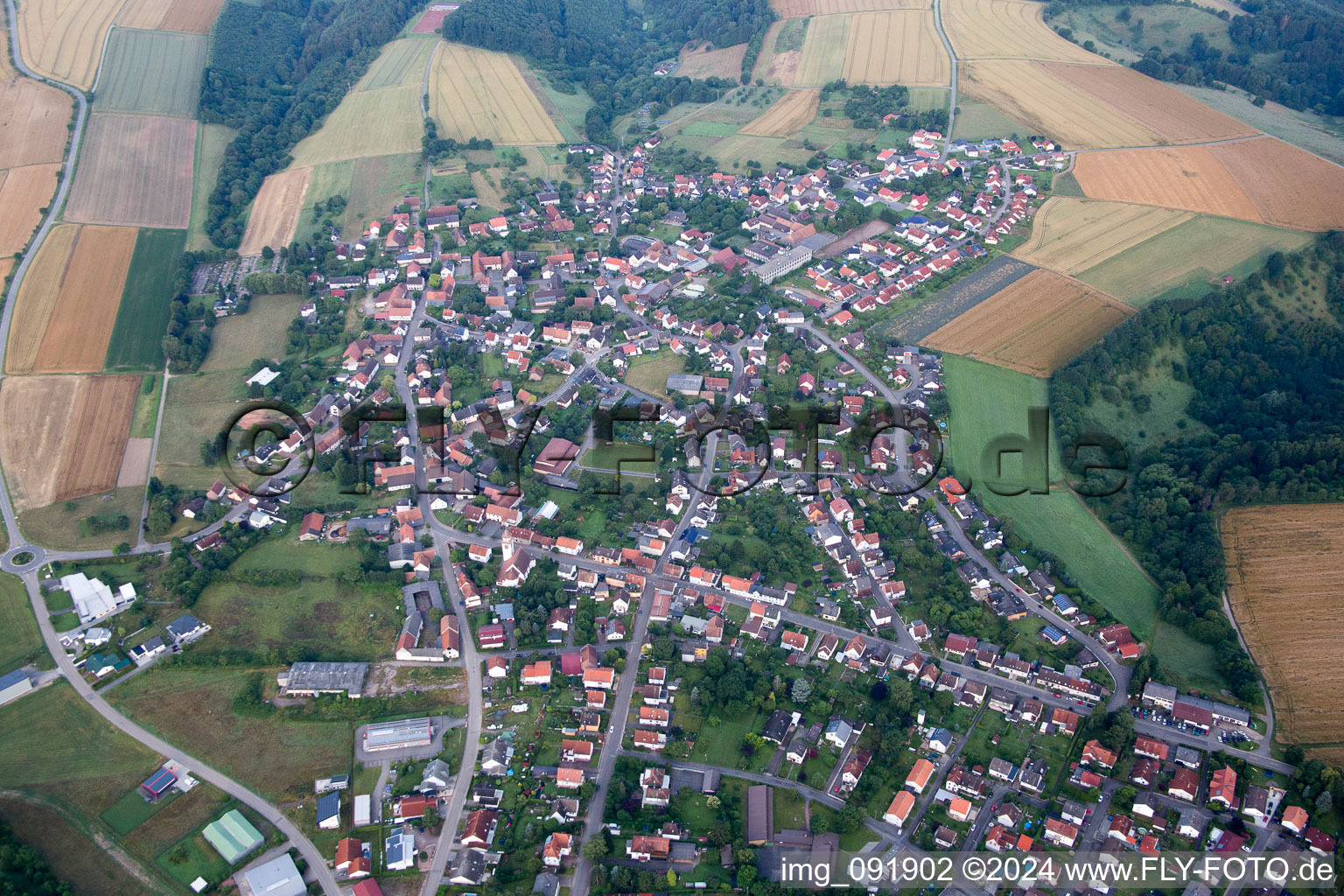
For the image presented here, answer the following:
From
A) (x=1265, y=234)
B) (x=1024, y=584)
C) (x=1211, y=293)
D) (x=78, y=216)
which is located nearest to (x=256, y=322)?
(x=78, y=216)

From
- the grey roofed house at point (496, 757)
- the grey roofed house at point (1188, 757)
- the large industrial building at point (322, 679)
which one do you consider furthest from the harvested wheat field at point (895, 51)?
the grey roofed house at point (496, 757)

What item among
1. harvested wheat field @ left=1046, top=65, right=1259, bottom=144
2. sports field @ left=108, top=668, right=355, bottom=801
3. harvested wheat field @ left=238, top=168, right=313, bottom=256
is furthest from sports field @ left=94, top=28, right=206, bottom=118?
harvested wheat field @ left=1046, top=65, right=1259, bottom=144

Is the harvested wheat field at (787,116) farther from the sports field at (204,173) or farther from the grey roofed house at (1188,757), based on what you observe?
the grey roofed house at (1188,757)

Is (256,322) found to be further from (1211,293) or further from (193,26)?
(1211,293)

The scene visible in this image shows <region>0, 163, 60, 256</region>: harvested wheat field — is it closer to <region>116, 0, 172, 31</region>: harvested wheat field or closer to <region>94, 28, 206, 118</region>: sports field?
<region>94, 28, 206, 118</region>: sports field

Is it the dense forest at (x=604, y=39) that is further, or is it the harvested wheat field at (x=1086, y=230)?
the dense forest at (x=604, y=39)

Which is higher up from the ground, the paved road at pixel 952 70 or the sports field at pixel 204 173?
the paved road at pixel 952 70
